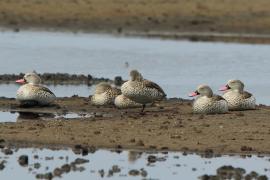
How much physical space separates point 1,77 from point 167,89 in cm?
381

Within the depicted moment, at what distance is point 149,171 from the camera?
13383 millimetres

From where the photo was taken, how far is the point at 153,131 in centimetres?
1628

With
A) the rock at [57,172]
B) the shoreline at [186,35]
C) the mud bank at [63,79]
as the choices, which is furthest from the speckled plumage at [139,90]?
the shoreline at [186,35]

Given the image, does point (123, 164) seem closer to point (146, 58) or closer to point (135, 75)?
point (135, 75)

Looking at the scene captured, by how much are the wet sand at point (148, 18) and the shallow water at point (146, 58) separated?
1.05 meters

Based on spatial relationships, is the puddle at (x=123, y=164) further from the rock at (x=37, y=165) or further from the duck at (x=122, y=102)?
the duck at (x=122, y=102)

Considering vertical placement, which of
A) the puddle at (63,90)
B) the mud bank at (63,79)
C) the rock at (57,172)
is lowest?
the rock at (57,172)

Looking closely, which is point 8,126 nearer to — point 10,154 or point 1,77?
point 10,154

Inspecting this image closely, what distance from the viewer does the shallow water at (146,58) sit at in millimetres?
26031

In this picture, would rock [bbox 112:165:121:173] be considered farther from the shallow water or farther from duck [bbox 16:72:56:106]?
the shallow water

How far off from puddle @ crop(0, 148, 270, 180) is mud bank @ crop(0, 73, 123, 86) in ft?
32.3

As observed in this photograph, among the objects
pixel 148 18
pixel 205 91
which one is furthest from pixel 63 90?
pixel 148 18

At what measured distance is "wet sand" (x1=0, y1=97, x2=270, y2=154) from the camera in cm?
1515

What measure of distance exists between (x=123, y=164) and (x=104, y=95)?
605cm
